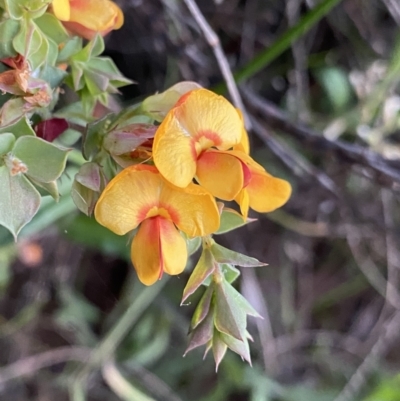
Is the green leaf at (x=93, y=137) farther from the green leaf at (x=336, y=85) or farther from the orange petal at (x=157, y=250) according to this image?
the green leaf at (x=336, y=85)

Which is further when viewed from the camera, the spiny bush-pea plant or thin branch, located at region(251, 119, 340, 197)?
thin branch, located at region(251, 119, 340, 197)

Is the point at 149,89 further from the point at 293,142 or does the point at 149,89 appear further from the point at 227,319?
the point at 227,319

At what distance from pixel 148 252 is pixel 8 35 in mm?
222

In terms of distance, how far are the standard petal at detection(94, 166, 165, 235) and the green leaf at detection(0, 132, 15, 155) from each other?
95 millimetres

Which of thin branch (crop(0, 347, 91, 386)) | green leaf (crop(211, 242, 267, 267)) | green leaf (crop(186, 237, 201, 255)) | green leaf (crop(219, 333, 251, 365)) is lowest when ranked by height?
thin branch (crop(0, 347, 91, 386))

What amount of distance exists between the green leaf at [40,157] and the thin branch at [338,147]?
52 centimetres

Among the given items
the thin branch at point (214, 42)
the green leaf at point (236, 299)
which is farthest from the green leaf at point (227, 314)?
the thin branch at point (214, 42)

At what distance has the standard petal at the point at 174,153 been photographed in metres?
0.36

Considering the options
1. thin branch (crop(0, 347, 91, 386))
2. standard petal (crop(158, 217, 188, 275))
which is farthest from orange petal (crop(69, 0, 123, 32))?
thin branch (crop(0, 347, 91, 386))

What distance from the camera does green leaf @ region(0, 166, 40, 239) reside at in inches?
15.8

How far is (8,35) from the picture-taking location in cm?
42

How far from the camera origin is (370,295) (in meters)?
1.34

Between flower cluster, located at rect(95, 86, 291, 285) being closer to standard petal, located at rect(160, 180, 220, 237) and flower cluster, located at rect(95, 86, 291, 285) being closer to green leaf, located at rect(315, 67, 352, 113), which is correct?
standard petal, located at rect(160, 180, 220, 237)

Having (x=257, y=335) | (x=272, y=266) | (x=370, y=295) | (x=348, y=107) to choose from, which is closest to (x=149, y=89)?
(x=348, y=107)
